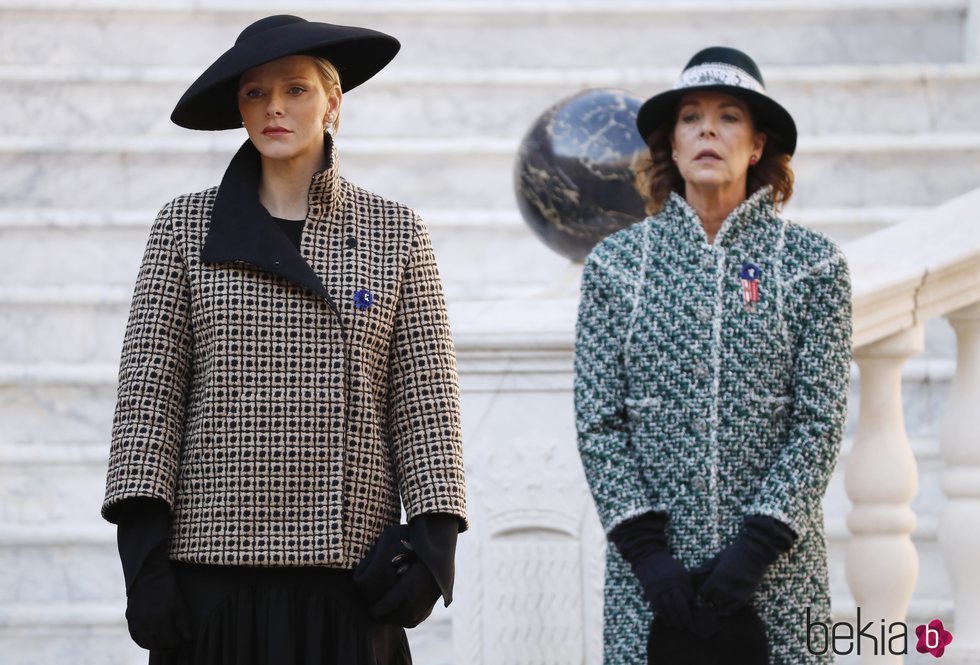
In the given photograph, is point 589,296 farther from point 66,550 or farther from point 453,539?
point 66,550

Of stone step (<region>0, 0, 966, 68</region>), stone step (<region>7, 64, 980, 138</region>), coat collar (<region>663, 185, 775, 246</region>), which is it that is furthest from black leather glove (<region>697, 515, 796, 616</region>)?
stone step (<region>0, 0, 966, 68</region>)

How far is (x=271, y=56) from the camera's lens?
2518mm

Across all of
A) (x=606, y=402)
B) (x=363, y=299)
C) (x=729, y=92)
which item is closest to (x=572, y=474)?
(x=606, y=402)

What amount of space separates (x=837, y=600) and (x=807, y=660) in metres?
2.10

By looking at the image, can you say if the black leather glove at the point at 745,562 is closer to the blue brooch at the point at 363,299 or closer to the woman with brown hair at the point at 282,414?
the woman with brown hair at the point at 282,414

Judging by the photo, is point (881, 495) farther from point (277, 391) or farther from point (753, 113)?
point (277, 391)

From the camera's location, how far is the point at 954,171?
608cm

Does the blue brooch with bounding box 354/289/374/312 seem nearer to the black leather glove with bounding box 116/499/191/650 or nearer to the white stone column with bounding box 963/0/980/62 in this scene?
the black leather glove with bounding box 116/499/191/650

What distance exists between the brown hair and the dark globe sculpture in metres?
0.91

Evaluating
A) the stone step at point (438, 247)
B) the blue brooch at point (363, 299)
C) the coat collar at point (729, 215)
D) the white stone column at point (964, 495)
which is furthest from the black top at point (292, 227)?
the stone step at point (438, 247)

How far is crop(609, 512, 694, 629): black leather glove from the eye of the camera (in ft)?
8.84

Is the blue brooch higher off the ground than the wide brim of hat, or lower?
lower

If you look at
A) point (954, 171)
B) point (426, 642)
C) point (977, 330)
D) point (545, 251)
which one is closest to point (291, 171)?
point (977, 330)

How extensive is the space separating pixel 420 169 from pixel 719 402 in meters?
3.46
